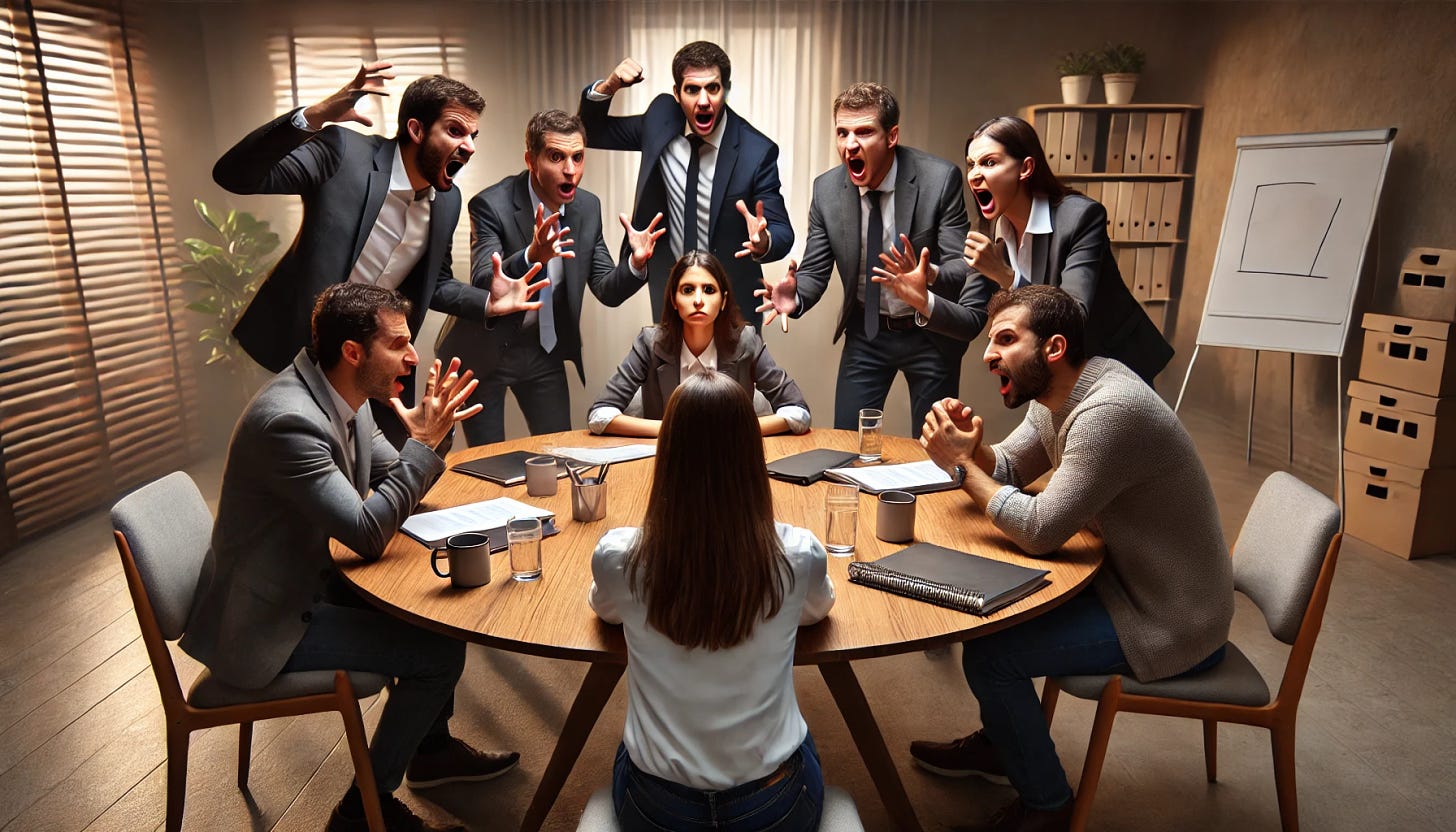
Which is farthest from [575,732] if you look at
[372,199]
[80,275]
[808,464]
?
[80,275]

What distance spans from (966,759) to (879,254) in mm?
1816

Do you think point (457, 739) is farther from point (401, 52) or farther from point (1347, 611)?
point (401, 52)

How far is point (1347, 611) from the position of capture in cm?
359

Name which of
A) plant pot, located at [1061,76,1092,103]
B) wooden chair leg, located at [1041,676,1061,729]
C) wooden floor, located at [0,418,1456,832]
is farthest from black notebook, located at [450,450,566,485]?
plant pot, located at [1061,76,1092,103]

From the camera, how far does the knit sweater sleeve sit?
196cm

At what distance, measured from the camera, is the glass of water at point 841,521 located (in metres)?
2.07

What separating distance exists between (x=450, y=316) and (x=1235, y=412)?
460 centimetres

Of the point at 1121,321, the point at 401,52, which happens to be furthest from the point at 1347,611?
the point at 401,52

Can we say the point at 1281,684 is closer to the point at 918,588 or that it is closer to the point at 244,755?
the point at 918,588

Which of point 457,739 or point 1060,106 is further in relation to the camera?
point 1060,106

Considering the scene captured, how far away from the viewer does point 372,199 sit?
124 inches

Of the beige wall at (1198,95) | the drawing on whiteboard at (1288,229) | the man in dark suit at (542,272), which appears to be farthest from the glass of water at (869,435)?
the beige wall at (1198,95)

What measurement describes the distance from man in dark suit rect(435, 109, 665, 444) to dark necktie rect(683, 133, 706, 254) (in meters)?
0.36

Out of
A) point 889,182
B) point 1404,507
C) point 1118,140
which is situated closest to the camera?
point 889,182
